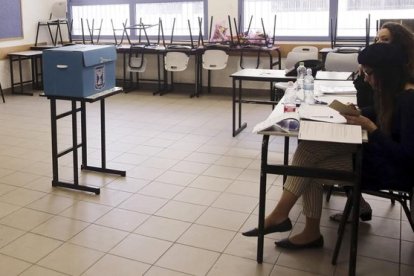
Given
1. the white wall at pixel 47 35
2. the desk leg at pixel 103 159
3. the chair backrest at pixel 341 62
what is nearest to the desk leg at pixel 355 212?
the desk leg at pixel 103 159

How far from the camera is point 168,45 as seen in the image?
294 inches

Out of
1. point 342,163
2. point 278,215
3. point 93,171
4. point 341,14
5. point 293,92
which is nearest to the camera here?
point 342,163

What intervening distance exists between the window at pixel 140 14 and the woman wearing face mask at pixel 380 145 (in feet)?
18.0

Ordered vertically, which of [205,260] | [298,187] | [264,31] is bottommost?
[205,260]

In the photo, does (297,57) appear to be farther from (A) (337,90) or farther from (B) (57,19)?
(B) (57,19)

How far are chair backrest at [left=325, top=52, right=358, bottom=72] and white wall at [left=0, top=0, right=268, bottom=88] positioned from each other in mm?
1502

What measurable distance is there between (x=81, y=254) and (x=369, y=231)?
1.67 m

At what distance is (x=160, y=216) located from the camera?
299cm

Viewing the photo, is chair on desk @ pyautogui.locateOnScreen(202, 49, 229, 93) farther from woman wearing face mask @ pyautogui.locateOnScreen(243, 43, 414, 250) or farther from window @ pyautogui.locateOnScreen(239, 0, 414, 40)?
woman wearing face mask @ pyautogui.locateOnScreen(243, 43, 414, 250)

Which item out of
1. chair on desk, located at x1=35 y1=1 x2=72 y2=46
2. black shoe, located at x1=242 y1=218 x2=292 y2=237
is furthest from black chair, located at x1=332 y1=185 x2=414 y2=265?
chair on desk, located at x1=35 y1=1 x2=72 y2=46

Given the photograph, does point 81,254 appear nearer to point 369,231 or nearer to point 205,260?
point 205,260

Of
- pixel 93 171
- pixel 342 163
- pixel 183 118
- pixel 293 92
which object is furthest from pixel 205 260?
pixel 183 118

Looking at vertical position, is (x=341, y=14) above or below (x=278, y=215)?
above

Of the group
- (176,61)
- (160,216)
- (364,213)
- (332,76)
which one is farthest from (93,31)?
(364,213)
